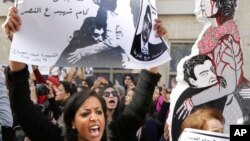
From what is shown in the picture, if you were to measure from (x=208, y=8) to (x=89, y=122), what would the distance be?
4.55ft

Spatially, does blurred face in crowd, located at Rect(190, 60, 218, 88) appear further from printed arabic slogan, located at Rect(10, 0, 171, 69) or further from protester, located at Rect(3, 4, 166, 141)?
protester, located at Rect(3, 4, 166, 141)

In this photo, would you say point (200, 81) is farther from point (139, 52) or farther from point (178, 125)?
point (139, 52)

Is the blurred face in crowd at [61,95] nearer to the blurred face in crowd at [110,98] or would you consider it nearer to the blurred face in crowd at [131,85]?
the blurred face in crowd at [110,98]

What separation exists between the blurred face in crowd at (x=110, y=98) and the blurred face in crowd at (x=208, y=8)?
1.28 m

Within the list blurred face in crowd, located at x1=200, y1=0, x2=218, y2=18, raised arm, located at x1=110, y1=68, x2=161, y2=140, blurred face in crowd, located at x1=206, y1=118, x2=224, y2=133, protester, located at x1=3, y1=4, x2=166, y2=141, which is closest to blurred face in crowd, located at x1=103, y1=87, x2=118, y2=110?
blurred face in crowd, located at x1=200, y1=0, x2=218, y2=18

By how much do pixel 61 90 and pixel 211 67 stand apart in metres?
2.06

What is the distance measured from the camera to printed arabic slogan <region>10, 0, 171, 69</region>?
103 inches

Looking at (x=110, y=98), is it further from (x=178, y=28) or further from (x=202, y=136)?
(x=178, y=28)

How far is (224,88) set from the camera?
3436 mm

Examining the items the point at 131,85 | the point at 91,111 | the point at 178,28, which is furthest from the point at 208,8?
the point at 178,28

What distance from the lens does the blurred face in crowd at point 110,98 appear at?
4.36 m

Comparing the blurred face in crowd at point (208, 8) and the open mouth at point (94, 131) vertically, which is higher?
the blurred face in crowd at point (208, 8)

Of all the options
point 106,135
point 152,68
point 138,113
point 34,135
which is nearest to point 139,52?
point 152,68

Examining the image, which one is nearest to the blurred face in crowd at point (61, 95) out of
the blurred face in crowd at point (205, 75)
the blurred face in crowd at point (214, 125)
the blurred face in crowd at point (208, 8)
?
the blurred face in crowd at point (205, 75)
